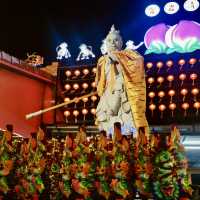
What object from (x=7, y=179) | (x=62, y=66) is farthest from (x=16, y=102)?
(x=7, y=179)

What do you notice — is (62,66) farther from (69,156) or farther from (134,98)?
(69,156)

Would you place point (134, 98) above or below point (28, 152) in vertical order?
above

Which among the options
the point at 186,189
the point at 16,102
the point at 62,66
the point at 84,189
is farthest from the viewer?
the point at 62,66

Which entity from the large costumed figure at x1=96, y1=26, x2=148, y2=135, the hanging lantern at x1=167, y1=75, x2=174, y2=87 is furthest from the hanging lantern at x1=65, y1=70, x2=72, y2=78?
the large costumed figure at x1=96, y1=26, x2=148, y2=135

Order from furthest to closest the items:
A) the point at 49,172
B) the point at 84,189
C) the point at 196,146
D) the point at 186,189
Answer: the point at 196,146
the point at 49,172
the point at 84,189
the point at 186,189

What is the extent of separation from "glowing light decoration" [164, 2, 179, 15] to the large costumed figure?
5630mm

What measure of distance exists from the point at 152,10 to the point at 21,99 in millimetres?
5803

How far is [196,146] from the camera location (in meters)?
14.2

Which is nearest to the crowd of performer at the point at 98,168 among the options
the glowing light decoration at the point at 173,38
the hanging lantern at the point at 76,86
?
the glowing light decoration at the point at 173,38

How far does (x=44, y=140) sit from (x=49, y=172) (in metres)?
0.47

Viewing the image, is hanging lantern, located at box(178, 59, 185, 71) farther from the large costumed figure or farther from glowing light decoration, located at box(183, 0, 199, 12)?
the large costumed figure

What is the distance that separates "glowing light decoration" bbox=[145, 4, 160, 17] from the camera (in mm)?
16094

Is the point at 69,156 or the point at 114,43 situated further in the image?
the point at 114,43

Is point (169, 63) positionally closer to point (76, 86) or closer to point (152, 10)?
point (152, 10)
